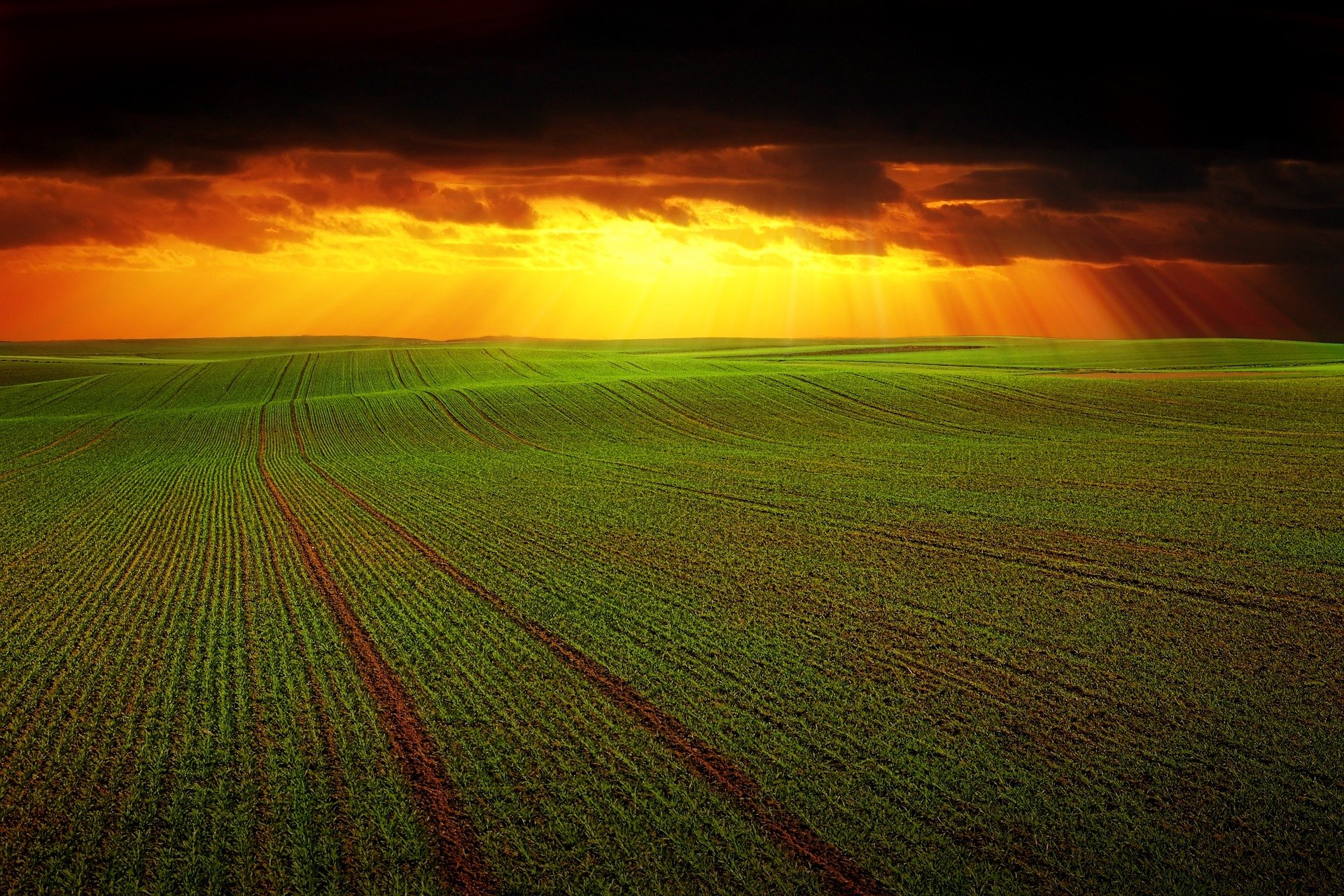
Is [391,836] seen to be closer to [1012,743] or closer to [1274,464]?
[1012,743]

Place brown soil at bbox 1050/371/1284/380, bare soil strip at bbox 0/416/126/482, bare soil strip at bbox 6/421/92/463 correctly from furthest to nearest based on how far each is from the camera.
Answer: brown soil at bbox 1050/371/1284/380, bare soil strip at bbox 6/421/92/463, bare soil strip at bbox 0/416/126/482

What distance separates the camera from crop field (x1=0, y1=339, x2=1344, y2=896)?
7453 millimetres

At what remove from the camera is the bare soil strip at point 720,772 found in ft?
23.4

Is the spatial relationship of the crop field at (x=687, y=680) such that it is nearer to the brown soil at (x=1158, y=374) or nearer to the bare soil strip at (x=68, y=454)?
the bare soil strip at (x=68, y=454)

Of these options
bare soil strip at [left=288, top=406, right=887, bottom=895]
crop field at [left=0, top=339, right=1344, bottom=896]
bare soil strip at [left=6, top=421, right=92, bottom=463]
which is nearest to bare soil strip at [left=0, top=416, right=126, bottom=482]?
bare soil strip at [left=6, top=421, right=92, bottom=463]

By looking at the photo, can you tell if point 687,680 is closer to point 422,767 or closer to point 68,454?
point 422,767

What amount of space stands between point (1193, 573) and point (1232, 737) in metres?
7.25

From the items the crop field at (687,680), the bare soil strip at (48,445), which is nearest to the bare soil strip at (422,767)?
the crop field at (687,680)

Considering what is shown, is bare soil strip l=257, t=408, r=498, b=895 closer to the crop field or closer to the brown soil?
the crop field

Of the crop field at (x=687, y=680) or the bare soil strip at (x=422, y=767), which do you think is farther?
the crop field at (x=687, y=680)

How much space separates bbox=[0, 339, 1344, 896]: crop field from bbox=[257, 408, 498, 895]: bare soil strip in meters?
0.04

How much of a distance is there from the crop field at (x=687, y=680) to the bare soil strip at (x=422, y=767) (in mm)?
41

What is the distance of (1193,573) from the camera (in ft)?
52.1

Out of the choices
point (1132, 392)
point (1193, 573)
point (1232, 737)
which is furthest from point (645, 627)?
point (1132, 392)
